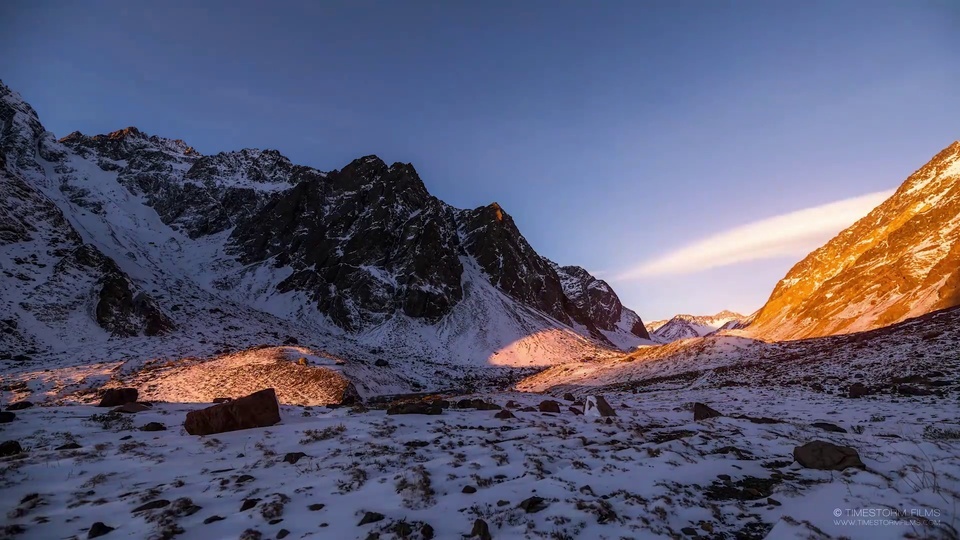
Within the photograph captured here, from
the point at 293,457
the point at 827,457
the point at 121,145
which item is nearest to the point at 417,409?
the point at 293,457

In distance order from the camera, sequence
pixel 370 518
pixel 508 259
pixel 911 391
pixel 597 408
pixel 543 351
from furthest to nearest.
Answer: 1. pixel 508 259
2. pixel 543 351
3. pixel 911 391
4. pixel 597 408
5. pixel 370 518

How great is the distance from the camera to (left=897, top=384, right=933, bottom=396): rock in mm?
14483

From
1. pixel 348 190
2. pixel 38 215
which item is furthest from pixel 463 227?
pixel 38 215

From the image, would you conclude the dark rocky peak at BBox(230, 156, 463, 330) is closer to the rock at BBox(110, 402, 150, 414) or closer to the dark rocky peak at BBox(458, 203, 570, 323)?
the dark rocky peak at BBox(458, 203, 570, 323)

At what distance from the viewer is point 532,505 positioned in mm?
6129

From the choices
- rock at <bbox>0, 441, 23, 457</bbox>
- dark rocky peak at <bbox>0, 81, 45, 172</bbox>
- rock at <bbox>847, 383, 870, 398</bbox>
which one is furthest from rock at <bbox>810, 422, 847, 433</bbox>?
dark rocky peak at <bbox>0, 81, 45, 172</bbox>

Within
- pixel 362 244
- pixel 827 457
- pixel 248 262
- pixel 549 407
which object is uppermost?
pixel 362 244

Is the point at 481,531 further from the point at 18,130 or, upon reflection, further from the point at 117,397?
the point at 18,130

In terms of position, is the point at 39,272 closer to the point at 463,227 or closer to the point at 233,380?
the point at 233,380

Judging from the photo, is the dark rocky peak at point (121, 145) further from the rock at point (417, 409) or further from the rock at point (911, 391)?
the rock at point (911, 391)

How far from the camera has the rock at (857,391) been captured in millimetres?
15734

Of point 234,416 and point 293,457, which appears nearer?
point 293,457

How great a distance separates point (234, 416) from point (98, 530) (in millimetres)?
5588

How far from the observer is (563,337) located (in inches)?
3305
